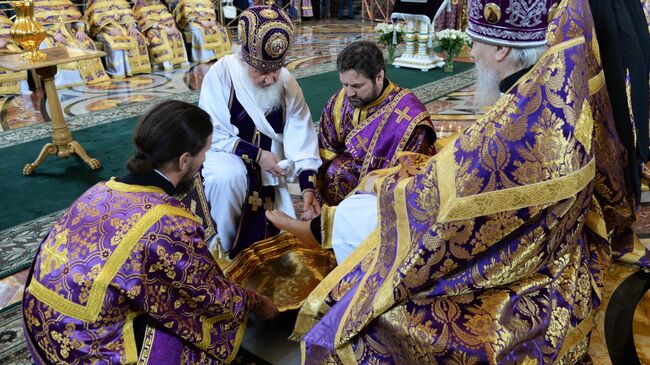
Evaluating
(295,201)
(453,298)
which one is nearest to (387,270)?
(453,298)

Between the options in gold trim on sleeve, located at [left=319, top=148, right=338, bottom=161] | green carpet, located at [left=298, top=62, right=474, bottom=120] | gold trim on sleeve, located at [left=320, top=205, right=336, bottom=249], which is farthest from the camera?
green carpet, located at [left=298, top=62, right=474, bottom=120]

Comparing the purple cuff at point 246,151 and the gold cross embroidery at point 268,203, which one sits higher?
the purple cuff at point 246,151

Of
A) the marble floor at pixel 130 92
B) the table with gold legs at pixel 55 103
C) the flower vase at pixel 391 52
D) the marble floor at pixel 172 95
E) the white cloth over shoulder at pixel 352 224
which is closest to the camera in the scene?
the white cloth over shoulder at pixel 352 224

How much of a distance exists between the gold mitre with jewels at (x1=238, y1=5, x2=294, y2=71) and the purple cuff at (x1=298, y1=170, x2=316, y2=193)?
24.2 inches

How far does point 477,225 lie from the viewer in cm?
152

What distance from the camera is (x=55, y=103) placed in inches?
181

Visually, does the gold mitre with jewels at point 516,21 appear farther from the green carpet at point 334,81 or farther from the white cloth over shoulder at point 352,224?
the green carpet at point 334,81

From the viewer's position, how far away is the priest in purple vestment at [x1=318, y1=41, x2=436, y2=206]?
2.86 metres

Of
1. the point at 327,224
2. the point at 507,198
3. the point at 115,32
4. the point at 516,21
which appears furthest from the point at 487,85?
the point at 115,32

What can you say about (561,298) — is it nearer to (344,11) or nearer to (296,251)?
(296,251)

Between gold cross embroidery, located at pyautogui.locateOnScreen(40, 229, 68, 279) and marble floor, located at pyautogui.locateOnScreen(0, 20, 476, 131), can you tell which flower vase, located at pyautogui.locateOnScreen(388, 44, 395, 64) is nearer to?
marble floor, located at pyautogui.locateOnScreen(0, 20, 476, 131)

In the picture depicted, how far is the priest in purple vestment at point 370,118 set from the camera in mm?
2857

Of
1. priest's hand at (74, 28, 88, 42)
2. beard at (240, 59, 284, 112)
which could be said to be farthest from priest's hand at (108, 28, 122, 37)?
beard at (240, 59, 284, 112)

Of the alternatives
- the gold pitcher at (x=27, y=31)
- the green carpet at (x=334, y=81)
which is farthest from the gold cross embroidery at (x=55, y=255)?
the green carpet at (x=334, y=81)
